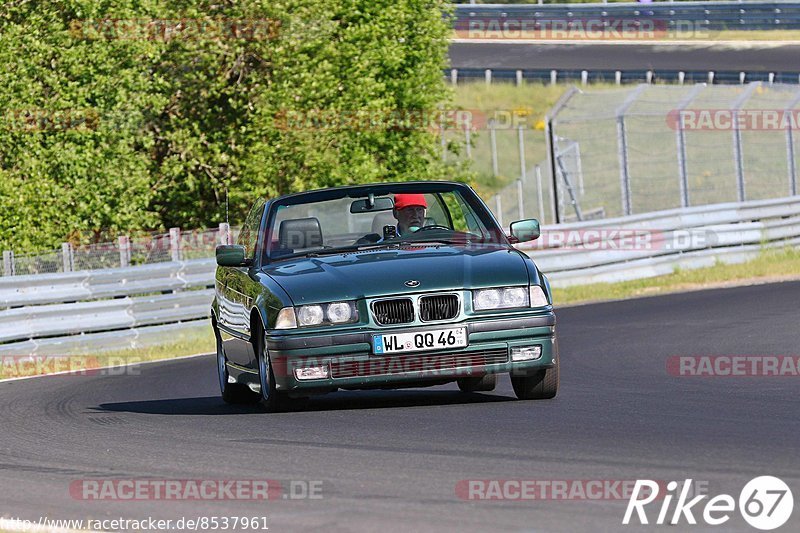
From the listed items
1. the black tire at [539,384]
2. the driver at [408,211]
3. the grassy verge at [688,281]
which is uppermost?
the driver at [408,211]

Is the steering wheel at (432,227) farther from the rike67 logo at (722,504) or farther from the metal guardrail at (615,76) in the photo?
the metal guardrail at (615,76)

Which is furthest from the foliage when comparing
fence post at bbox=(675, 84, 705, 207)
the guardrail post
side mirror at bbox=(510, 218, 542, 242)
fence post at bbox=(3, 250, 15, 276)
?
side mirror at bbox=(510, 218, 542, 242)

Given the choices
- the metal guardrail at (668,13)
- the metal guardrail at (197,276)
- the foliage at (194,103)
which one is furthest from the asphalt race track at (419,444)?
the metal guardrail at (668,13)

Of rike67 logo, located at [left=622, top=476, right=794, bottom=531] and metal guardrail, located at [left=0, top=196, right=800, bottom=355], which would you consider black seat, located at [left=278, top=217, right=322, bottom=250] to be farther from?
metal guardrail, located at [left=0, top=196, right=800, bottom=355]

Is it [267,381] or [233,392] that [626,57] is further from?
[267,381]

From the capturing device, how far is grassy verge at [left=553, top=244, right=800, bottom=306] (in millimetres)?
23119

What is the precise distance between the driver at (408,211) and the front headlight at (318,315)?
1377 millimetres

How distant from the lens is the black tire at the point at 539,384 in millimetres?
9953

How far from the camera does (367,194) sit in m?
10.8

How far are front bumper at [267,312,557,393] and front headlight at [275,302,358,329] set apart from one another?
0.27 ft

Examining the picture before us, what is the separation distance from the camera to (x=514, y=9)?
5619 cm

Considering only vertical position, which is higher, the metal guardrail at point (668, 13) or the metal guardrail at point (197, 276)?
the metal guardrail at point (668, 13)

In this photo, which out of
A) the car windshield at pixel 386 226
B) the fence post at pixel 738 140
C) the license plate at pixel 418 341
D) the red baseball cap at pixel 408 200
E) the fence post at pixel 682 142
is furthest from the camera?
the fence post at pixel 738 140

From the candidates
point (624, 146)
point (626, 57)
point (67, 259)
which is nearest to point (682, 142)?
point (624, 146)
